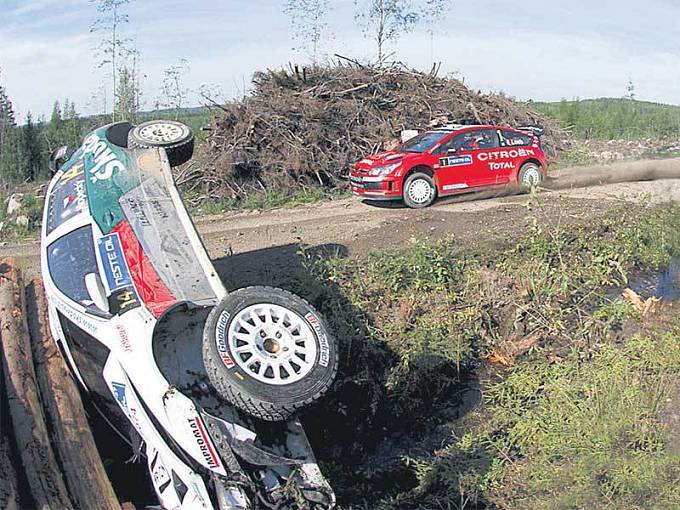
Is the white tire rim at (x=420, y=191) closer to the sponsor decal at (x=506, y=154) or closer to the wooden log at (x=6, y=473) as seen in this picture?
the sponsor decal at (x=506, y=154)

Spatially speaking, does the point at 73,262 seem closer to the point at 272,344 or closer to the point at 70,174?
the point at 70,174

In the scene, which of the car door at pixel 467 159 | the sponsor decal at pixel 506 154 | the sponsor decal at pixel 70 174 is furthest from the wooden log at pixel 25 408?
the sponsor decal at pixel 506 154

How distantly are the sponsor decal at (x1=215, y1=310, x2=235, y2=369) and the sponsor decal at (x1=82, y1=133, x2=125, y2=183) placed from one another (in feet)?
7.42

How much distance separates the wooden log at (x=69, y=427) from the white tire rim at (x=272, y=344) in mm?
1236

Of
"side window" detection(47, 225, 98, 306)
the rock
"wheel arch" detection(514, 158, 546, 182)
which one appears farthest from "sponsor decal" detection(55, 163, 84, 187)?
"wheel arch" detection(514, 158, 546, 182)

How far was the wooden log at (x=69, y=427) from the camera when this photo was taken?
4703 millimetres

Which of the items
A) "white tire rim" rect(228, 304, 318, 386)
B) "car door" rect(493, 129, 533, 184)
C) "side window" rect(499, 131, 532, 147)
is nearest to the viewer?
"white tire rim" rect(228, 304, 318, 386)

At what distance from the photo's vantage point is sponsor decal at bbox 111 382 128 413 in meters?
4.84

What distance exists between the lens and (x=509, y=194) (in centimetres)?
1398

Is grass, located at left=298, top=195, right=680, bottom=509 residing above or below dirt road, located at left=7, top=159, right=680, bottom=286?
below

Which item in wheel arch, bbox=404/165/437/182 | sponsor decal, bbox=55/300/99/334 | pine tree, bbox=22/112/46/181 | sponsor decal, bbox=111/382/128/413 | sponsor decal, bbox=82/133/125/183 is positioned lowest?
pine tree, bbox=22/112/46/181

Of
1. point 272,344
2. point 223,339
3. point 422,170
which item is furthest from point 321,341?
point 422,170

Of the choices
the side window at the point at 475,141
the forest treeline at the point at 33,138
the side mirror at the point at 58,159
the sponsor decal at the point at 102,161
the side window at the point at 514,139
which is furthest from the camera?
the forest treeline at the point at 33,138

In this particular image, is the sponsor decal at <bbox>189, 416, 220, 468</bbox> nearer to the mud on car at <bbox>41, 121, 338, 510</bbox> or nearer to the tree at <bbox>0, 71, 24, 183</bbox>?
the mud on car at <bbox>41, 121, 338, 510</bbox>
